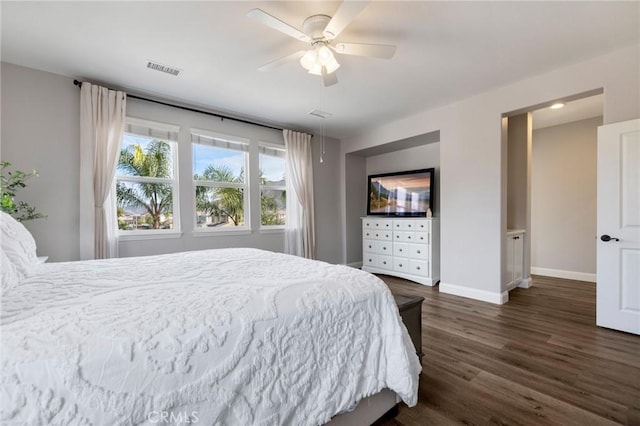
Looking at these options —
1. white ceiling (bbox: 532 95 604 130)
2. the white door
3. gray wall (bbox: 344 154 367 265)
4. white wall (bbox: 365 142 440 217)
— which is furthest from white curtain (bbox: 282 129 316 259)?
the white door

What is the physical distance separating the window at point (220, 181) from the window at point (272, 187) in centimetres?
31

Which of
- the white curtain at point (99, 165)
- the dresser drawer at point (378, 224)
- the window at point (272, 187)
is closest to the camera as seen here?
the white curtain at point (99, 165)

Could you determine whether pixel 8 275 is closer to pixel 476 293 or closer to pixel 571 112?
pixel 476 293

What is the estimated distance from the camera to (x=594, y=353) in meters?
2.21

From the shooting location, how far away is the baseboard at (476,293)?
3418 millimetres

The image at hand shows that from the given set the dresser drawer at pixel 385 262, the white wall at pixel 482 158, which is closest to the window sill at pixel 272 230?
the dresser drawer at pixel 385 262

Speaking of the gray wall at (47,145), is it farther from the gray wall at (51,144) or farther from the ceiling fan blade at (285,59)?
the ceiling fan blade at (285,59)

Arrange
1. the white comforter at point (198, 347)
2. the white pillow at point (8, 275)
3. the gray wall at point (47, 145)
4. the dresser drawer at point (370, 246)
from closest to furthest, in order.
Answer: the white comforter at point (198, 347)
the white pillow at point (8, 275)
the gray wall at point (47, 145)
the dresser drawer at point (370, 246)

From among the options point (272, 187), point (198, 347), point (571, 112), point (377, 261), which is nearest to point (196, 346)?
point (198, 347)

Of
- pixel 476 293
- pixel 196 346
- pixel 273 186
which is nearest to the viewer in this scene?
pixel 196 346

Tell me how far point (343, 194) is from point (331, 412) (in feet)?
15.0

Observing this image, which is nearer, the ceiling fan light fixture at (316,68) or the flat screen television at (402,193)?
the ceiling fan light fixture at (316,68)

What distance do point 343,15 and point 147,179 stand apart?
3.04 m

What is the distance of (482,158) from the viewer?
3.54 meters
